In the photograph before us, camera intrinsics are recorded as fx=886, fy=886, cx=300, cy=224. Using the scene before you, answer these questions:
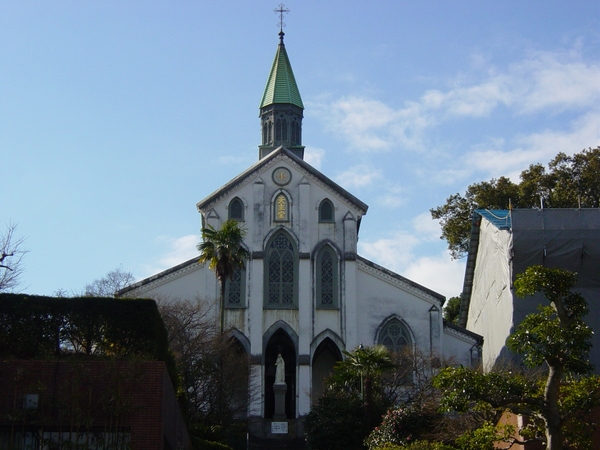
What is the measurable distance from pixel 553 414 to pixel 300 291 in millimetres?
27005

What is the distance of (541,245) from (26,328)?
22829 millimetres

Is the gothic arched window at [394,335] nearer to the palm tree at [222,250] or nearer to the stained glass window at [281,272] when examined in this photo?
the stained glass window at [281,272]

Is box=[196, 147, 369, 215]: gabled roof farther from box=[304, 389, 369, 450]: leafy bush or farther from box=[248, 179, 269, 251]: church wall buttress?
box=[304, 389, 369, 450]: leafy bush

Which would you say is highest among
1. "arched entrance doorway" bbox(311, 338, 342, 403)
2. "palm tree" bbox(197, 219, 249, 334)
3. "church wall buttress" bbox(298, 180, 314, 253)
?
"church wall buttress" bbox(298, 180, 314, 253)

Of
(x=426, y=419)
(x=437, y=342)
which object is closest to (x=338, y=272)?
(x=437, y=342)

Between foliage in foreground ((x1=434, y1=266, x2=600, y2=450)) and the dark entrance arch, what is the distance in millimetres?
26624

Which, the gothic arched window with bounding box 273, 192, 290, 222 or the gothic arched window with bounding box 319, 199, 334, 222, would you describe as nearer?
the gothic arched window with bounding box 273, 192, 290, 222

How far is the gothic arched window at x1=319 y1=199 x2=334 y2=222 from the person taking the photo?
46.3m

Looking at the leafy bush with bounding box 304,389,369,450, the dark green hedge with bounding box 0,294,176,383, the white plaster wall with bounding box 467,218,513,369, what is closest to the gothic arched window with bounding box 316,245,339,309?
the white plaster wall with bounding box 467,218,513,369

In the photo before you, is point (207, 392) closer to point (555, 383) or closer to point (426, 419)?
point (426, 419)

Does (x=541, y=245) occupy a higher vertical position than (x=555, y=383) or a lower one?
higher

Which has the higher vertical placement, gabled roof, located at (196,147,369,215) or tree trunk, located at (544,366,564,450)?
gabled roof, located at (196,147,369,215)

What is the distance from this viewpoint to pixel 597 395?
58.8 ft

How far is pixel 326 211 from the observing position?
152 feet
